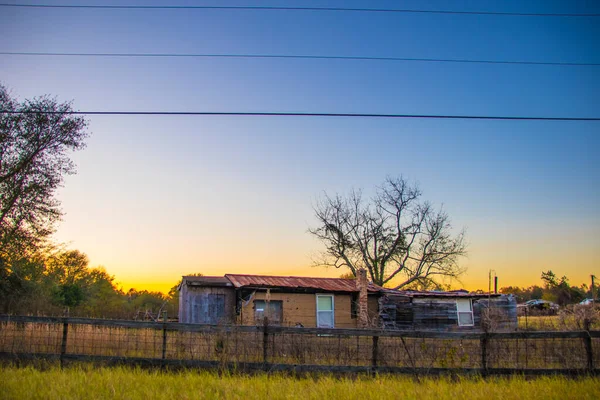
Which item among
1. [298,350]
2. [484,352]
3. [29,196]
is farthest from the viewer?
[29,196]

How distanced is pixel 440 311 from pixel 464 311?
166 centimetres

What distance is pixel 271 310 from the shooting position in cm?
2428

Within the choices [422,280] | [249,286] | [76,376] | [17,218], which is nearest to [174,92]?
[76,376]

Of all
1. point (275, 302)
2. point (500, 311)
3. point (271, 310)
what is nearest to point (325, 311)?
point (275, 302)

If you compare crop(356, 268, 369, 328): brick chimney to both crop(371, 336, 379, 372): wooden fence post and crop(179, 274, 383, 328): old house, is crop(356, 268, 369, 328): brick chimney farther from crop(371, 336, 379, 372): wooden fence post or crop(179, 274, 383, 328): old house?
crop(371, 336, 379, 372): wooden fence post

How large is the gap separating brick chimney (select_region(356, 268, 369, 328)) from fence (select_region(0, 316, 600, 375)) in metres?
→ 13.6

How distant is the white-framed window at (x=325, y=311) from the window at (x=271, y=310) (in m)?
2.29

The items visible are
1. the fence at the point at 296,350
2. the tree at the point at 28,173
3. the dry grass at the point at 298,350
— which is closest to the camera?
the fence at the point at 296,350

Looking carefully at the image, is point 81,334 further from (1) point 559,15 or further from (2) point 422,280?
(2) point 422,280

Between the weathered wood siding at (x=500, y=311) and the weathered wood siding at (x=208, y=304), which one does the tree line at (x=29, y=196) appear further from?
the weathered wood siding at (x=500, y=311)

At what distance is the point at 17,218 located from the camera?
22938 mm

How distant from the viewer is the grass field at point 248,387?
24.0ft

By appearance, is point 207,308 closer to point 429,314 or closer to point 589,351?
point 429,314

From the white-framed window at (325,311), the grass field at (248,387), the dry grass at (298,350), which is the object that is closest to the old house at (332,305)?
the white-framed window at (325,311)
